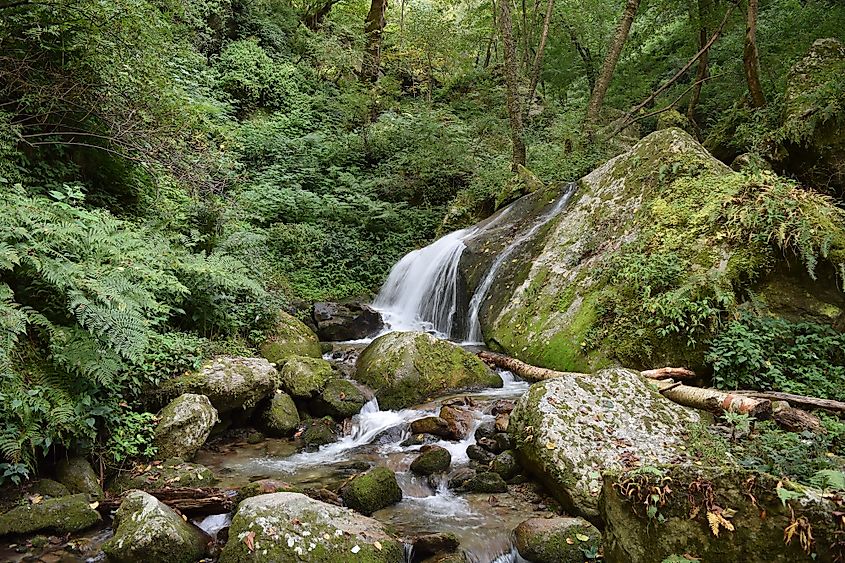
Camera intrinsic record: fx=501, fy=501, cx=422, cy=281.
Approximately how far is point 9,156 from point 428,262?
765cm

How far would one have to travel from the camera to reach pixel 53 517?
3.71 metres

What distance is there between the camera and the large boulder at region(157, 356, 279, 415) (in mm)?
5445

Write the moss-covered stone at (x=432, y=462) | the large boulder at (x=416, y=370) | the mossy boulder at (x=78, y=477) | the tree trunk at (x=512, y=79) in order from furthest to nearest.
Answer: the tree trunk at (x=512, y=79) < the large boulder at (x=416, y=370) < the moss-covered stone at (x=432, y=462) < the mossy boulder at (x=78, y=477)

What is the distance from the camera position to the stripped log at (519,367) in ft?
21.8

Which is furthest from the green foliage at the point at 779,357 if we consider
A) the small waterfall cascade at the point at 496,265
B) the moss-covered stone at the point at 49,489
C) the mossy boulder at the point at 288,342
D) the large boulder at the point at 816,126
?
the moss-covered stone at the point at 49,489

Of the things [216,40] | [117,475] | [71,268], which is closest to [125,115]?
[71,268]

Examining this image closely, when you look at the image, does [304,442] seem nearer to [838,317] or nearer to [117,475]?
[117,475]

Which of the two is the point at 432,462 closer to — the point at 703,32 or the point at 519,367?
the point at 519,367

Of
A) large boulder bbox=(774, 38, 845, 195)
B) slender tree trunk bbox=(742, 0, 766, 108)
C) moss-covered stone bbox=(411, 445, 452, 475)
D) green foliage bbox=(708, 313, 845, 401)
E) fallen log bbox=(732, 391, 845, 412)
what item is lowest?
moss-covered stone bbox=(411, 445, 452, 475)

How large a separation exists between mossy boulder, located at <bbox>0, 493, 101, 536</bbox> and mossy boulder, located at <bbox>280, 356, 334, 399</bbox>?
267 centimetres

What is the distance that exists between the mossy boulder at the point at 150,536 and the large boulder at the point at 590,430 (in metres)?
2.78

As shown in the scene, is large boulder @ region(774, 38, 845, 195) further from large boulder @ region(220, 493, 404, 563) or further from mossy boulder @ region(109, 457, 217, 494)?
mossy boulder @ region(109, 457, 217, 494)

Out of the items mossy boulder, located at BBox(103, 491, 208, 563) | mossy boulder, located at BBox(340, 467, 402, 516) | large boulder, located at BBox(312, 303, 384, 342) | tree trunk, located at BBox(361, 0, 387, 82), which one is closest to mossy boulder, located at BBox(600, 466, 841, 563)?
mossy boulder, located at BBox(340, 467, 402, 516)

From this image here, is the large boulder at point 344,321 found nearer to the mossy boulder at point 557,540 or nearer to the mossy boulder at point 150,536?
the mossy boulder at point 150,536
